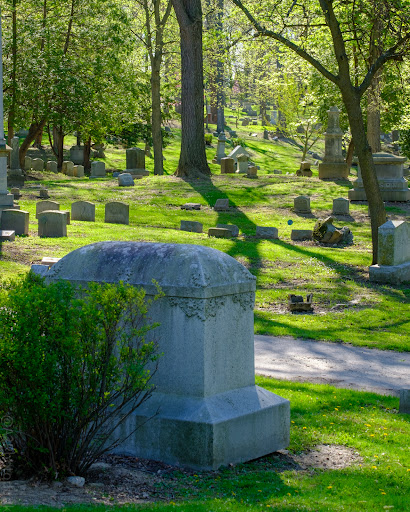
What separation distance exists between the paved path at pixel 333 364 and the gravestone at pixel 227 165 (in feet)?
76.7

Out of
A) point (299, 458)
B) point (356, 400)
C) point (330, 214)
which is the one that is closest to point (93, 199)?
point (330, 214)

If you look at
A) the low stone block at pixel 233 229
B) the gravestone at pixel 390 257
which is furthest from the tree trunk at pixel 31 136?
Result: the gravestone at pixel 390 257

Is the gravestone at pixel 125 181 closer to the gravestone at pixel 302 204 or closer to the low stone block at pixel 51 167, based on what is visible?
the gravestone at pixel 302 204

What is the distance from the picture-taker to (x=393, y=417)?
282 inches

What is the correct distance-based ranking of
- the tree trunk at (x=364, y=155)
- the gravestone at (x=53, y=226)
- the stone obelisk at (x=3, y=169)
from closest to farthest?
the tree trunk at (x=364, y=155)
the stone obelisk at (x=3, y=169)
the gravestone at (x=53, y=226)

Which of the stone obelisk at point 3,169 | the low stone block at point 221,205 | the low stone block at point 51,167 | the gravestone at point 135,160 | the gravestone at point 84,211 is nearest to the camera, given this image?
the stone obelisk at point 3,169

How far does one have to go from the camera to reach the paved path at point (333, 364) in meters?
8.73

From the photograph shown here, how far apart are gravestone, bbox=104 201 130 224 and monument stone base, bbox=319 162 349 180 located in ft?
39.1

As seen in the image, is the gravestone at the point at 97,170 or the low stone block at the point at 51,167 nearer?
the gravestone at the point at 97,170

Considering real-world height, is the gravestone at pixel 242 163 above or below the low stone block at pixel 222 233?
above

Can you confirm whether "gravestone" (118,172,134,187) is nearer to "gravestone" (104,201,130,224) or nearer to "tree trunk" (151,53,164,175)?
"tree trunk" (151,53,164,175)

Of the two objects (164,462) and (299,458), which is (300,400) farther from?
(164,462)

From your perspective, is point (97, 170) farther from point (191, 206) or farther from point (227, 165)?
point (191, 206)

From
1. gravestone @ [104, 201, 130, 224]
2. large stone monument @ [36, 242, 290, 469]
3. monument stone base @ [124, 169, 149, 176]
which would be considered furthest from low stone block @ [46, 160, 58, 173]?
large stone monument @ [36, 242, 290, 469]
